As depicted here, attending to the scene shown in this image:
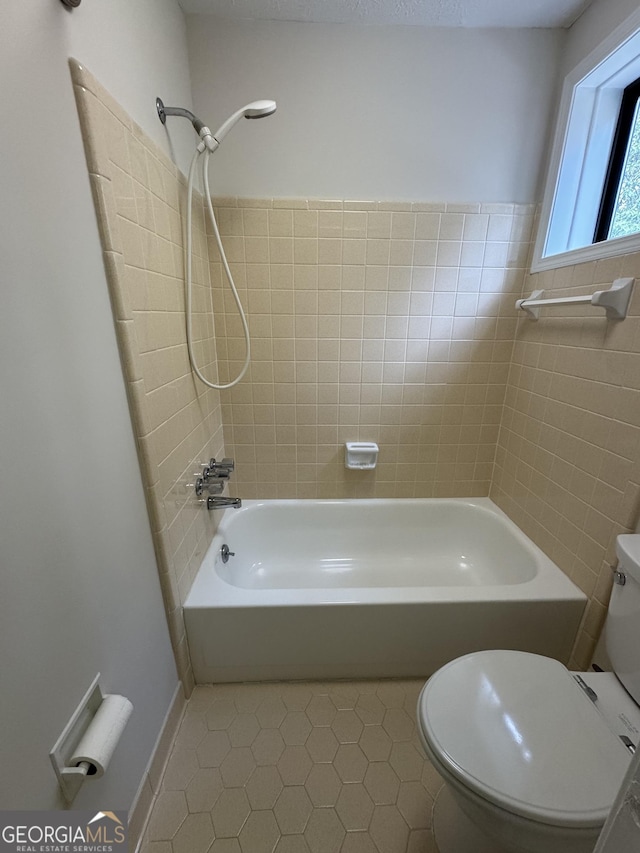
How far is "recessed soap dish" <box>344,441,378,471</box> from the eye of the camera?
5.78 ft

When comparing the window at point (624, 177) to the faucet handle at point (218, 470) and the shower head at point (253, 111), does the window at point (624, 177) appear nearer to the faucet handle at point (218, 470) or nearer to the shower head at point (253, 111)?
the shower head at point (253, 111)

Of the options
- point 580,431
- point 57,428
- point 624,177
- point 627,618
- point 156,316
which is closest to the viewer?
point 57,428

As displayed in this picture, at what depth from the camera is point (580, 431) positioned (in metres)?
1.25

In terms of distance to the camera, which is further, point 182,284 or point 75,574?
point 182,284

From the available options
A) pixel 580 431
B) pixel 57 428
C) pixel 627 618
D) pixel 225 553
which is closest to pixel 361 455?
pixel 225 553

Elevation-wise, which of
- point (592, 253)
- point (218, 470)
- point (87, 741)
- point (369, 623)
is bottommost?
point (369, 623)

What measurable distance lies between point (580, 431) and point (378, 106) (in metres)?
1.47

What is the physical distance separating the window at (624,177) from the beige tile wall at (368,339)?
0.91ft

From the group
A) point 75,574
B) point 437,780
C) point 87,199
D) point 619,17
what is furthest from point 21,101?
point 437,780

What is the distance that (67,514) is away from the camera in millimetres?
672

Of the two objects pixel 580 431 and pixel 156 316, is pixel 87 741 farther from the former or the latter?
pixel 580 431

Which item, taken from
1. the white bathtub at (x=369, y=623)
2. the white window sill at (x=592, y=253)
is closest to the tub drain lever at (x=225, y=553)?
the white bathtub at (x=369, y=623)

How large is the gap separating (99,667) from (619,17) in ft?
7.73

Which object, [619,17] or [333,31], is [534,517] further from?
[333,31]
